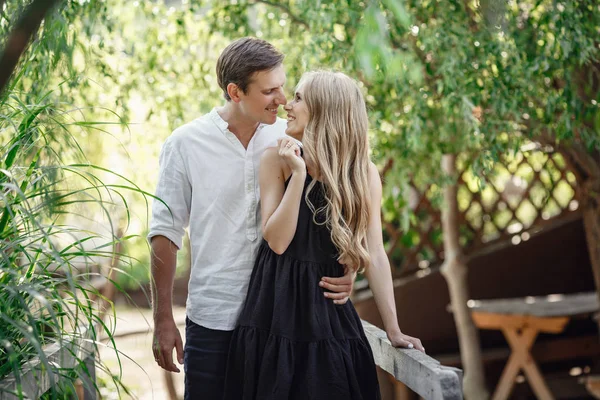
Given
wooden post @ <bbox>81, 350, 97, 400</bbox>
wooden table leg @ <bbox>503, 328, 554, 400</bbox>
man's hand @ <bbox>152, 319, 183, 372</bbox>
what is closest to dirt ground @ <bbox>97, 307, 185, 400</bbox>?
wooden table leg @ <bbox>503, 328, 554, 400</bbox>

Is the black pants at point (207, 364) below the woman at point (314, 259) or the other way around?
below

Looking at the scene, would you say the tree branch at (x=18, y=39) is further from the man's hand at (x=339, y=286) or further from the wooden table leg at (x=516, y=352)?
the wooden table leg at (x=516, y=352)

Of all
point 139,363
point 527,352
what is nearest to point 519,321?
point 527,352

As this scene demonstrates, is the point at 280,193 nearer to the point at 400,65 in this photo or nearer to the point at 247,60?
the point at 247,60

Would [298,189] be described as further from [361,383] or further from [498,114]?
[498,114]

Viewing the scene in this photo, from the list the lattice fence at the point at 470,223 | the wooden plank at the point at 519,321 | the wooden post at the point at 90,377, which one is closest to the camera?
the wooden post at the point at 90,377

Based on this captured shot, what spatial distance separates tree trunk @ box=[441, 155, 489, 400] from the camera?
14.8ft

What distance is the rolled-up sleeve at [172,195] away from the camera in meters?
1.98

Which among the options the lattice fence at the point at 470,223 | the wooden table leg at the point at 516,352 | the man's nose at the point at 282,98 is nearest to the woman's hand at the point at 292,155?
the man's nose at the point at 282,98

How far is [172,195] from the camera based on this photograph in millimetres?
1996

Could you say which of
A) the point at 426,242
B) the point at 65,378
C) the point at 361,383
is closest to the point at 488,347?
the point at 426,242

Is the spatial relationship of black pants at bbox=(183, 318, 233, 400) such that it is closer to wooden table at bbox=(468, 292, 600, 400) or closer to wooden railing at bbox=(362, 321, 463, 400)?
wooden railing at bbox=(362, 321, 463, 400)

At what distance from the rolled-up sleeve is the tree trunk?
2.71 metres

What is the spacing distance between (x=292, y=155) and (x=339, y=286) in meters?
0.32
